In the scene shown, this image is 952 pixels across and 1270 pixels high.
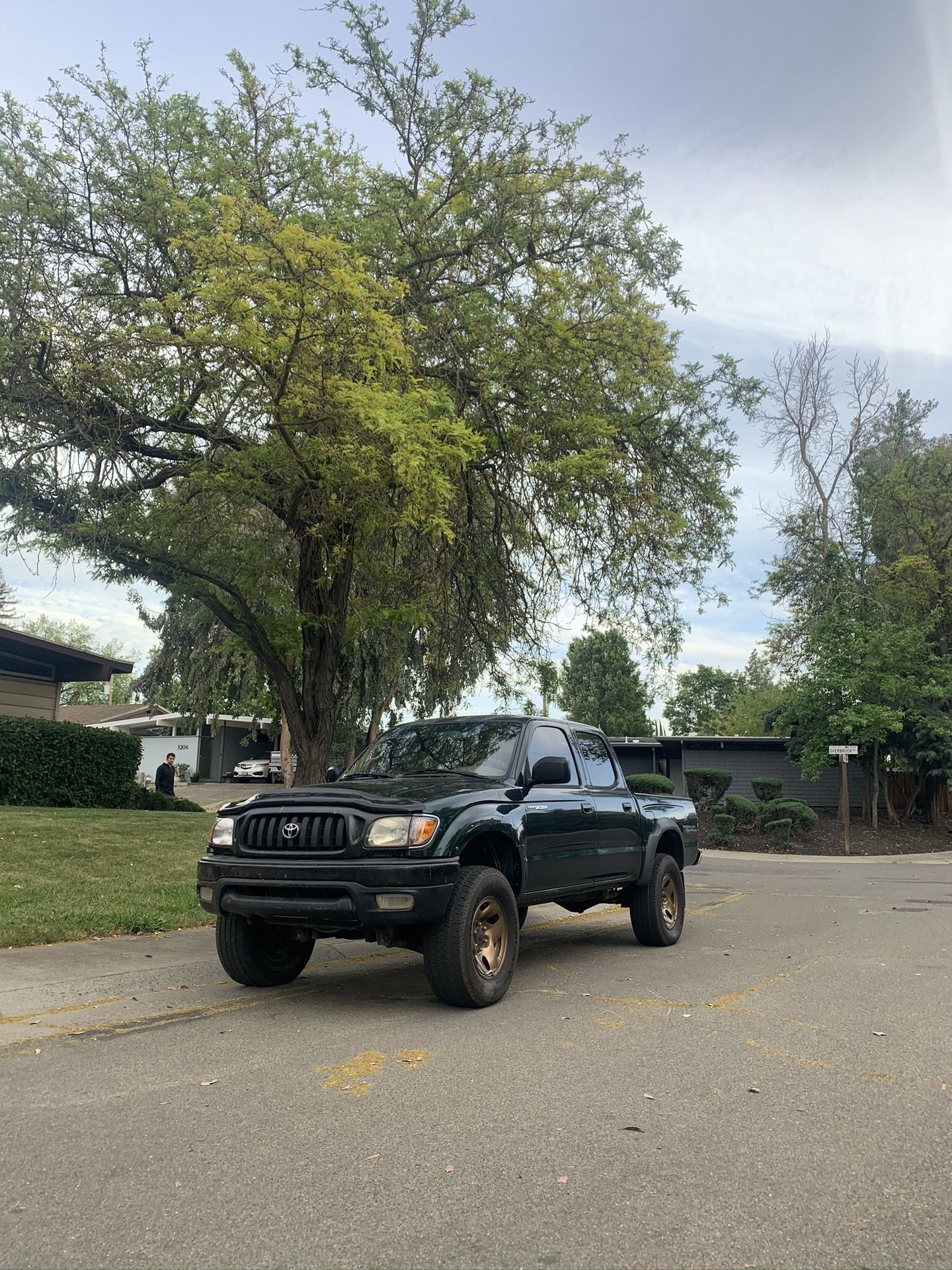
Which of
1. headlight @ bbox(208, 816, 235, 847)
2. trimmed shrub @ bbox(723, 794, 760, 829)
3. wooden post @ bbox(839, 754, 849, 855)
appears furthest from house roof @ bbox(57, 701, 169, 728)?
headlight @ bbox(208, 816, 235, 847)

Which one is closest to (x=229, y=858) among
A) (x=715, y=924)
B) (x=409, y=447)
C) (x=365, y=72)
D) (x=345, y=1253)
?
(x=345, y=1253)

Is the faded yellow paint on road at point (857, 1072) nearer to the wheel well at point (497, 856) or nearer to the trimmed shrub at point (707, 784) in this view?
the wheel well at point (497, 856)

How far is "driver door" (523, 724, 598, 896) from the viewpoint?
7012 millimetres

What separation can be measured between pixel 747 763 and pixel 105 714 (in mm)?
38178

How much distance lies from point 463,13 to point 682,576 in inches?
339

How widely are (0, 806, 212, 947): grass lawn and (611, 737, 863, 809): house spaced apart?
22391mm

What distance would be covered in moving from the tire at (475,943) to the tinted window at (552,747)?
1295mm

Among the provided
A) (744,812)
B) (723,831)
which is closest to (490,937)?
(723,831)

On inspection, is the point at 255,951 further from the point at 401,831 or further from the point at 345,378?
the point at 345,378

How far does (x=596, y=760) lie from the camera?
28.8 feet

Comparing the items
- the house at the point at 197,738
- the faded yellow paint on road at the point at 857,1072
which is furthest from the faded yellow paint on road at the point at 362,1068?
the house at the point at 197,738

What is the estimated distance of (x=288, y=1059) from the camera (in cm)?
500

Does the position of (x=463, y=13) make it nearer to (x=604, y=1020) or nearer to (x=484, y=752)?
(x=484, y=752)

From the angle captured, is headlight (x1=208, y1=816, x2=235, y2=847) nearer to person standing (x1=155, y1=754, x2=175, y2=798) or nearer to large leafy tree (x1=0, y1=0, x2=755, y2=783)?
large leafy tree (x1=0, y1=0, x2=755, y2=783)
